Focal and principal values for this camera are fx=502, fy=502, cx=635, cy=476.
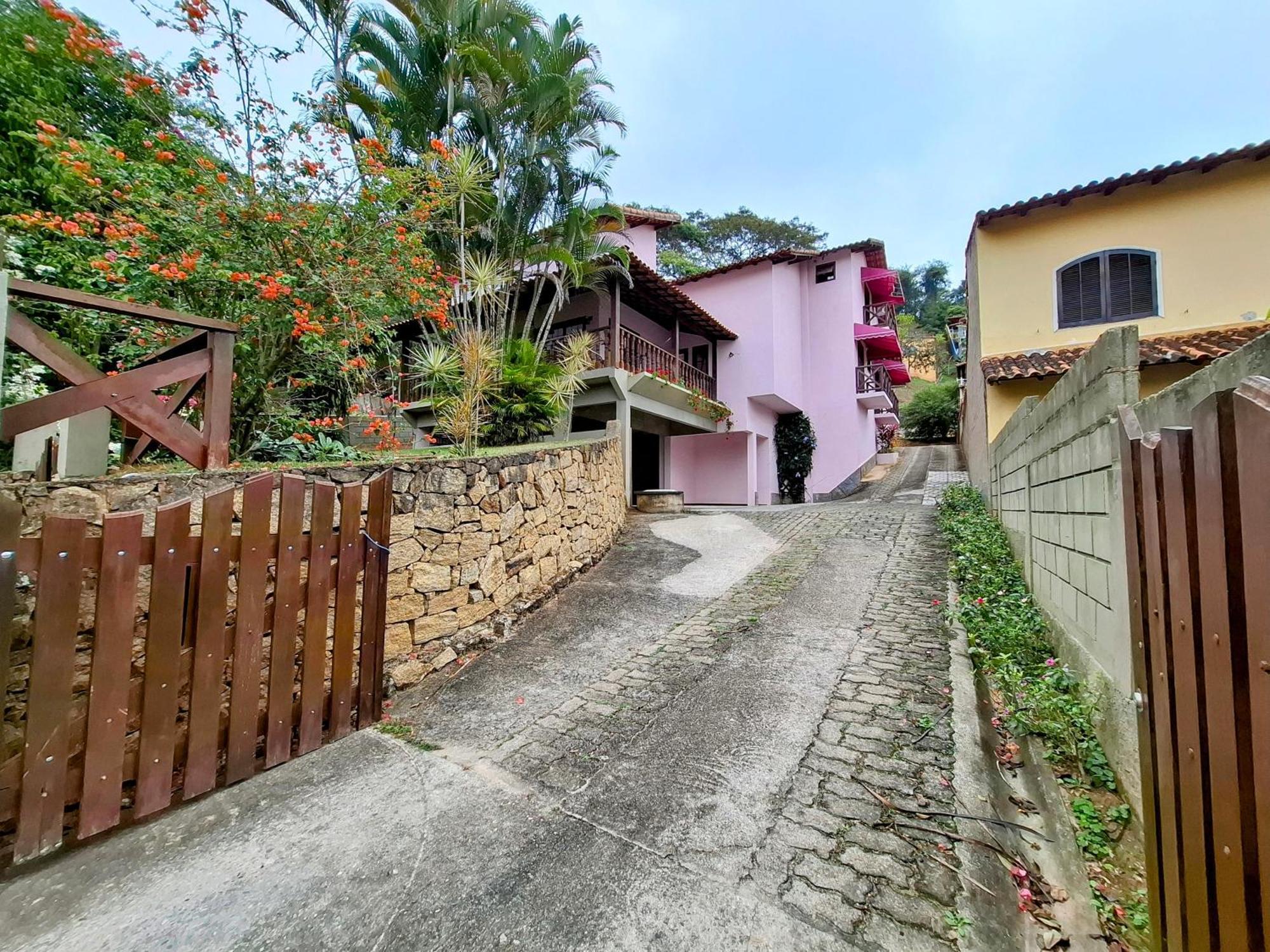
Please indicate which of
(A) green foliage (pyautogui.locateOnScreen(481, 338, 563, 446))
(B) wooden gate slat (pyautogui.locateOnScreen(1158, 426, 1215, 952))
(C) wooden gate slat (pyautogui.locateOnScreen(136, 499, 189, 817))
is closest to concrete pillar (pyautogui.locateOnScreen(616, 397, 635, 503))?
(A) green foliage (pyautogui.locateOnScreen(481, 338, 563, 446))

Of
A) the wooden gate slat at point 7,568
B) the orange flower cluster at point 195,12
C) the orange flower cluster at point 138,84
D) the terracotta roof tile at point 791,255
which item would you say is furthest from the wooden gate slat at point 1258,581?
the terracotta roof tile at point 791,255

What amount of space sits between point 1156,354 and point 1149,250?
2.28 m

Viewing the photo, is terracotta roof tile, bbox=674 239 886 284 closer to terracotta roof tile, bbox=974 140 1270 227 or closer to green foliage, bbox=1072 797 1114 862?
terracotta roof tile, bbox=974 140 1270 227

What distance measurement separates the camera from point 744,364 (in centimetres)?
1443

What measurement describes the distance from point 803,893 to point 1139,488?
1.76m

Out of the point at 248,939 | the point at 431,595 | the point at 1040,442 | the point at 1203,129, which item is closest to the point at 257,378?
the point at 431,595

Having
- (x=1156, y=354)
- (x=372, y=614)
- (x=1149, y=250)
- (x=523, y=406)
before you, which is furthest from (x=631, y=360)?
(x=372, y=614)

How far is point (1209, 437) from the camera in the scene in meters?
1.02

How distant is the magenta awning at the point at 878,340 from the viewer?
1578 centimetres

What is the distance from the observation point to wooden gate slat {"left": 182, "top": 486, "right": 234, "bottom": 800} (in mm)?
2326

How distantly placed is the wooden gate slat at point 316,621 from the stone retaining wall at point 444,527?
1.70 ft

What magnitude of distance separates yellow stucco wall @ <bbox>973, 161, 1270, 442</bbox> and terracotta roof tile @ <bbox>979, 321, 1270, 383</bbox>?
202 mm

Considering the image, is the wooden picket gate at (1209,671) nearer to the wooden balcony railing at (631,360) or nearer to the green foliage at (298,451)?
the green foliage at (298,451)

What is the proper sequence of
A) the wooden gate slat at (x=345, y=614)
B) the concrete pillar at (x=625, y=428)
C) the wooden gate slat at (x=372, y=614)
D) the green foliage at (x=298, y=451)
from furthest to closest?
the concrete pillar at (x=625, y=428) → the green foliage at (x=298, y=451) → the wooden gate slat at (x=372, y=614) → the wooden gate slat at (x=345, y=614)
